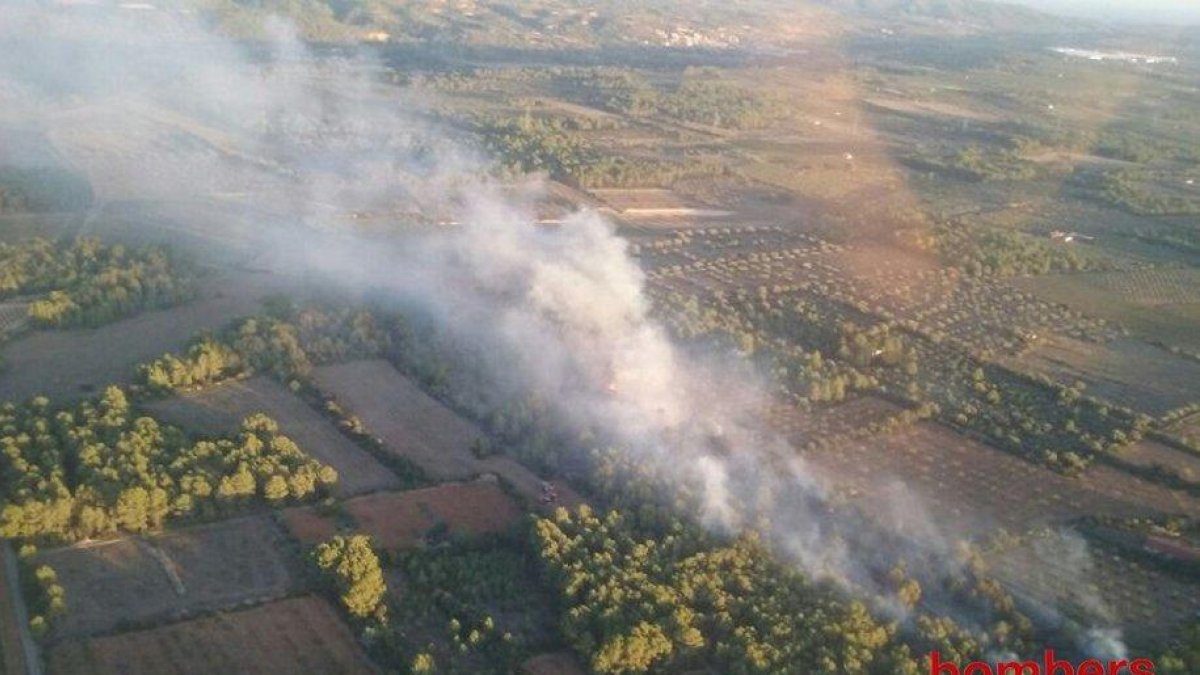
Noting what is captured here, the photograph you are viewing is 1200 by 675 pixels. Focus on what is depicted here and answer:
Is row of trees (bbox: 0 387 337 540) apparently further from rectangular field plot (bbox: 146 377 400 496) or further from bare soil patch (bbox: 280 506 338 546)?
rectangular field plot (bbox: 146 377 400 496)

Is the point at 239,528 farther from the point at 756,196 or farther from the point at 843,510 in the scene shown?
the point at 756,196

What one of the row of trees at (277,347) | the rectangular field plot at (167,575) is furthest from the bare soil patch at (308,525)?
the row of trees at (277,347)

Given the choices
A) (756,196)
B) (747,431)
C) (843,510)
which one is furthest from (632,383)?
(756,196)

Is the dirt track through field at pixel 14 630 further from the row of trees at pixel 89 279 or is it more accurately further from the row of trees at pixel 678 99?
the row of trees at pixel 678 99

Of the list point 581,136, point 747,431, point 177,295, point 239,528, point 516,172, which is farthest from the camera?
point 581,136

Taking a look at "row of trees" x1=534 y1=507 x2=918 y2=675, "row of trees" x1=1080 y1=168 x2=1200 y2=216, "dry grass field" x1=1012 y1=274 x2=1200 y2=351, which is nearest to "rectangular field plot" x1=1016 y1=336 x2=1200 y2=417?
"dry grass field" x1=1012 y1=274 x2=1200 y2=351

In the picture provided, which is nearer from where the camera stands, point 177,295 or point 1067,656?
point 1067,656
